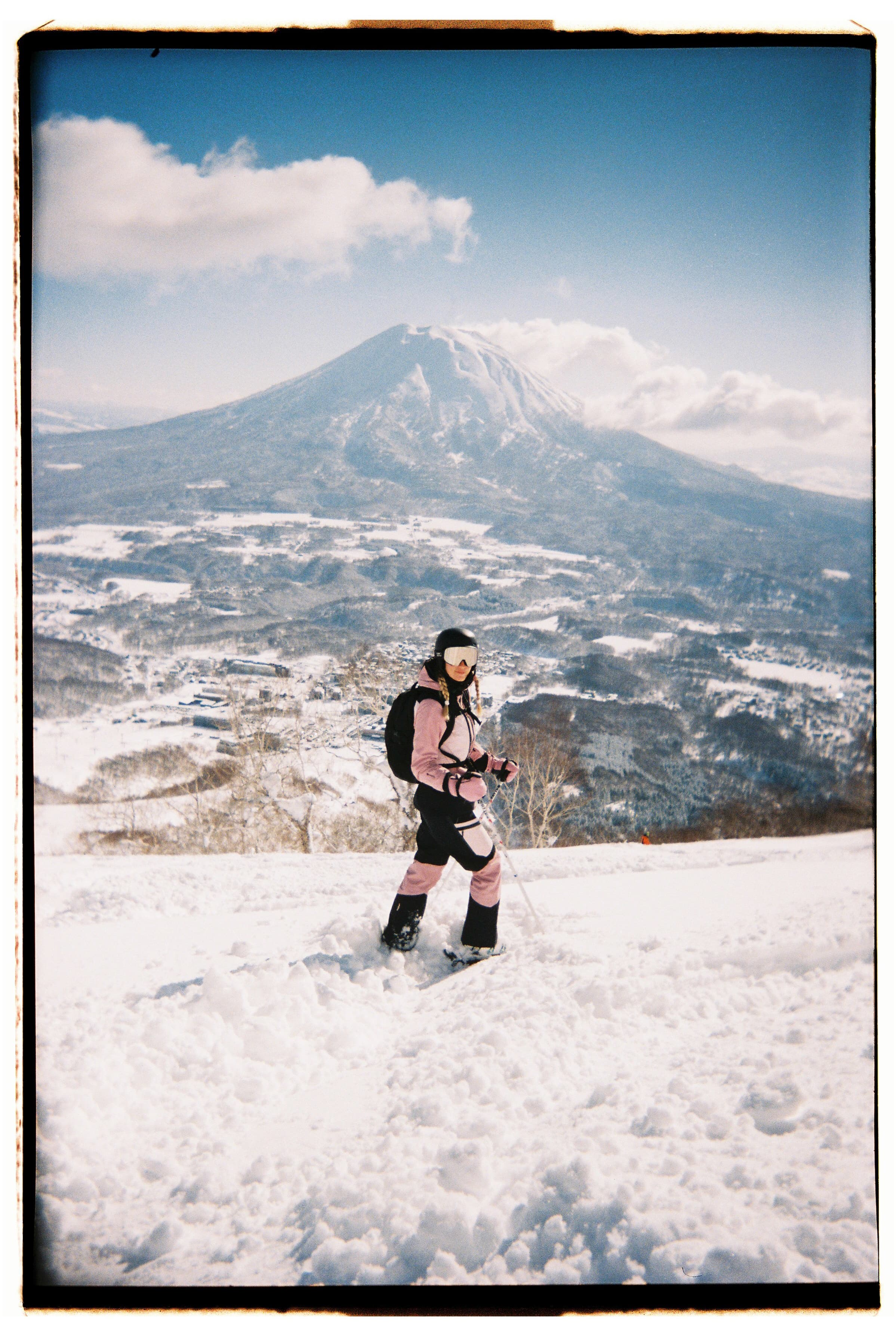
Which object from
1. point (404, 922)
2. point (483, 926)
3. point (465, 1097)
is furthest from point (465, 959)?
point (465, 1097)

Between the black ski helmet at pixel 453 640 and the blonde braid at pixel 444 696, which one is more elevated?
the black ski helmet at pixel 453 640

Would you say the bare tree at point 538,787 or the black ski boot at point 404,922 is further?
the bare tree at point 538,787

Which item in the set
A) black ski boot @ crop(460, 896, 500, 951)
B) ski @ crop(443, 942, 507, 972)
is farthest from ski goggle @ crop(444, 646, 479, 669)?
ski @ crop(443, 942, 507, 972)

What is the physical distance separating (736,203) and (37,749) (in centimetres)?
388

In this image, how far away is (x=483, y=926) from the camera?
2.56 metres

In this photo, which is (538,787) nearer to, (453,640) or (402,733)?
(402,733)

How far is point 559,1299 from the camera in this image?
1.68m

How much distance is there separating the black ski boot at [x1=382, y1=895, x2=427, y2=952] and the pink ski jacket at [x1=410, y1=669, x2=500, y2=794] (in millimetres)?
497

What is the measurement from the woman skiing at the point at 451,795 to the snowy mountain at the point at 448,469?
972 centimetres

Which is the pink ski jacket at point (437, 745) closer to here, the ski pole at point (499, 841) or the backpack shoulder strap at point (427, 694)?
the backpack shoulder strap at point (427, 694)

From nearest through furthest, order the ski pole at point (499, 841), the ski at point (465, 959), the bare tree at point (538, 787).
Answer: the ski at point (465, 959), the ski pole at point (499, 841), the bare tree at point (538, 787)

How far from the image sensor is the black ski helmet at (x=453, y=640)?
2375mm

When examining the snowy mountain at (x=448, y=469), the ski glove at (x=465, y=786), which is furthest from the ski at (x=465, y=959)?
the snowy mountain at (x=448, y=469)

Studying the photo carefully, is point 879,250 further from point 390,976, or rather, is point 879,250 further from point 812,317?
point 390,976
